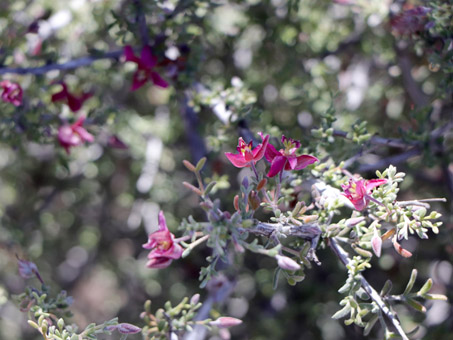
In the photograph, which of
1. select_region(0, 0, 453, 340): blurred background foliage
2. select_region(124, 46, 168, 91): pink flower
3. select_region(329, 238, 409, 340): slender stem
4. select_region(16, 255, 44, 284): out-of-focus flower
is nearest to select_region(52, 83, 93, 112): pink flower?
select_region(0, 0, 453, 340): blurred background foliage

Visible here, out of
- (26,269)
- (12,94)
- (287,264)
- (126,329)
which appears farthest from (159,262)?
(12,94)

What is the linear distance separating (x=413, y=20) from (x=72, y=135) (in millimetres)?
1162

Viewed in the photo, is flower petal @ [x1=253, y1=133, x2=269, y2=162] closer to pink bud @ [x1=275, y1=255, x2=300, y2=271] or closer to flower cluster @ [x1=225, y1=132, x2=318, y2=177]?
flower cluster @ [x1=225, y1=132, x2=318, y2=177]

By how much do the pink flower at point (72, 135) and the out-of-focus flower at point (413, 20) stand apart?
3.58ft

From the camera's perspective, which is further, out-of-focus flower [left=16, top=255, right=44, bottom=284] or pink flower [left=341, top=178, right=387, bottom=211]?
out-of-focus flower [left=16, top=255, right=44, bottom=284]

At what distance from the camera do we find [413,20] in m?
1.54

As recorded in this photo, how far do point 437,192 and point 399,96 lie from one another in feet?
1.68

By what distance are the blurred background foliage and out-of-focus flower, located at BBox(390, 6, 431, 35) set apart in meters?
0.21

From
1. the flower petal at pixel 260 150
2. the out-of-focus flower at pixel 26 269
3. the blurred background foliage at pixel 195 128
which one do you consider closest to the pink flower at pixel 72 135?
the blurred background foliage at pixel 195 128

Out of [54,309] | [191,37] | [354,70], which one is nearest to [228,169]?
[354,70]

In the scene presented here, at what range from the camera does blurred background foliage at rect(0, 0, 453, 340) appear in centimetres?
187

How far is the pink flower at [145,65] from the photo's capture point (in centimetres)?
160

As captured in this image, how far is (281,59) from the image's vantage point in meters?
2.43

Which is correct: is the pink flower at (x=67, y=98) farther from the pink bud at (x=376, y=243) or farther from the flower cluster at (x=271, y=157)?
the pink bud at (x=376, y=243)
